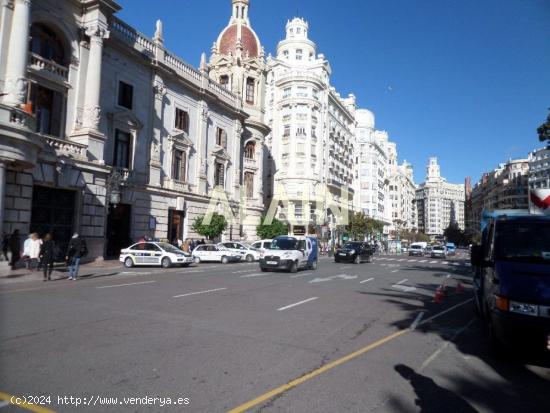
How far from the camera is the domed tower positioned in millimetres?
42959

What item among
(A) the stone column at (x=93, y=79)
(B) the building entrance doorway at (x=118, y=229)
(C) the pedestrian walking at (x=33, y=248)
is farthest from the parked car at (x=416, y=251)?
(C) the pedestrian walking at (x=33, y=248)

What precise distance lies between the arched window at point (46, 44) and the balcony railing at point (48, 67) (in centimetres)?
62

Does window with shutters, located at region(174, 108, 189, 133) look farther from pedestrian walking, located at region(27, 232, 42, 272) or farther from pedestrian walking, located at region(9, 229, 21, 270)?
pedestrian walking, located at region(27, 232, 42, 272)

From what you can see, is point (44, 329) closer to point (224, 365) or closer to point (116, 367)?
point (116, 367)

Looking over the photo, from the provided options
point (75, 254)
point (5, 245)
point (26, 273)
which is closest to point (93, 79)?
point (5, 245)

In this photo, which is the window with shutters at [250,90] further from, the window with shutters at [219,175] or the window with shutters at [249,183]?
the window with shutters at [219,175]

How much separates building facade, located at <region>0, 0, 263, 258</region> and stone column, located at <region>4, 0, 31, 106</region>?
5 centimetres

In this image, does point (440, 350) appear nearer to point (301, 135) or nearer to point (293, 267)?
point (293, 267)

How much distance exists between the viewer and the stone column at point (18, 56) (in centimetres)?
1845

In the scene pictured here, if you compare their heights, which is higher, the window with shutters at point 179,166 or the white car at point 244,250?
the window with shutters at point 179,166

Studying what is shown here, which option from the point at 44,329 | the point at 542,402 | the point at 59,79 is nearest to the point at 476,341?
the point at 542,402

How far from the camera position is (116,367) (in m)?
5.20

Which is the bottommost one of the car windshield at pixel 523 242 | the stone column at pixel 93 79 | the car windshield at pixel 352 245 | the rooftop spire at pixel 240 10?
the car windshield at pixel 352 245

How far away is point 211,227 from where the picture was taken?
33.2 meters
